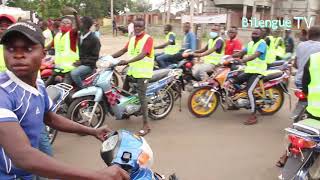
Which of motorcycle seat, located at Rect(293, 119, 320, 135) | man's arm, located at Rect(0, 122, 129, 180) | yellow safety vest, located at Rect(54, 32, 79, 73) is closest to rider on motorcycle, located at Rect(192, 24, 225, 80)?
yellow safety vest, located at Rect(54, 32, 79, 73)

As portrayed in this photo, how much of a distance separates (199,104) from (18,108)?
540 centimetres

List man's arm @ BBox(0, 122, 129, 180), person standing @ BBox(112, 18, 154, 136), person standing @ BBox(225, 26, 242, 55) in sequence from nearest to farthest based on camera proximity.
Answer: man's arm @ BBox(0, 122, 129, 180)
person standing @ BBox(112, 18, 154, 136)
person standing @ BBox(225, 26, 242, 55)

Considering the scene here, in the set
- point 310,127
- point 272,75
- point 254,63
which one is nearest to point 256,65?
point 254,63

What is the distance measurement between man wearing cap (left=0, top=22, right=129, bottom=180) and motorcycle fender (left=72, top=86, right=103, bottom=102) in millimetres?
3606

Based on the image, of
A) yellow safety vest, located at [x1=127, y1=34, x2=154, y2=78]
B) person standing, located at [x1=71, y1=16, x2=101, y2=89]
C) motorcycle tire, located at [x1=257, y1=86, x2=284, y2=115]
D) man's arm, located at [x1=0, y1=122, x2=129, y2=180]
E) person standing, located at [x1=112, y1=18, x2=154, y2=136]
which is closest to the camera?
man's arm, located at [x1=0, y1=122, x2=129, y2=180]

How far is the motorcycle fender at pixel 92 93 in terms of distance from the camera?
554 centimetres

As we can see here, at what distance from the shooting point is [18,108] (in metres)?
1.65

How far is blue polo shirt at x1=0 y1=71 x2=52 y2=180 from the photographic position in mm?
1585

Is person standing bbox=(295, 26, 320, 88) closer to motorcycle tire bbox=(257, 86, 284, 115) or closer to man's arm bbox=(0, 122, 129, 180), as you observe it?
motorcycle tire bbox=(257, 86, 284, 115)

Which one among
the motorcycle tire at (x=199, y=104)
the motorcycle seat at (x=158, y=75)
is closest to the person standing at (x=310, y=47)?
the motorcycle tire at (x=199, y=104)

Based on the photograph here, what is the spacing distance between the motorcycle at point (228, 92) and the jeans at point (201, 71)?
82 centimetres

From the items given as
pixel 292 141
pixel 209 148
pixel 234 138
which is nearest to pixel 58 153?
pixel 209 148

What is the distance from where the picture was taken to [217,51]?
8227 millimetres

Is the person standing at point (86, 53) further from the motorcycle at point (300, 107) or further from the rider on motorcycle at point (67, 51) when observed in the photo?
A: the motorcycle at point (300, 107)
